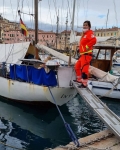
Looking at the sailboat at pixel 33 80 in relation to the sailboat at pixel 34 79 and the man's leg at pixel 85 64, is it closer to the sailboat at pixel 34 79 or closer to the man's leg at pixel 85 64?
the sailboat at pixel 34 79

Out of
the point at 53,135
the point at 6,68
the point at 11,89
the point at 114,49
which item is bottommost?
the point at 53,135

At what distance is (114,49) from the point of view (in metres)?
15.3

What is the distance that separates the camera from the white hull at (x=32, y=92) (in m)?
10.4

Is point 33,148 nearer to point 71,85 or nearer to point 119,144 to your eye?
point 119,144

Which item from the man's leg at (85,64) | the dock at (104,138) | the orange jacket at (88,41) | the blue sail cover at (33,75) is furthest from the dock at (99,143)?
the blue sail cover at (33,75)

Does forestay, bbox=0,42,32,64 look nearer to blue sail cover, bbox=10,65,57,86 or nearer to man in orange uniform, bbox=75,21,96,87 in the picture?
blue sail cover, bbox=10,65,57,86

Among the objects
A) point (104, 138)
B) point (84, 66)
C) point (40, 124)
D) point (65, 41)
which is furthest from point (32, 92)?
point (65, 41)

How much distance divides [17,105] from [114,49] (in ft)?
23.8

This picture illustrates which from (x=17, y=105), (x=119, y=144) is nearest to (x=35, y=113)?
(x=17, y=105)

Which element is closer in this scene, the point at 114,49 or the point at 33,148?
the point at 33,148

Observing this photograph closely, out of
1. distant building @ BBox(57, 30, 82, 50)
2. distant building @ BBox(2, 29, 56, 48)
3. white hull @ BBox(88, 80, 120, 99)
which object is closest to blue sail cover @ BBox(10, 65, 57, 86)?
distant building @ BBox(2, 29, 56, 48)

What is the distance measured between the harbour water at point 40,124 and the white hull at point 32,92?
2.01ft

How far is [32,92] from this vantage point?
11.0 metres

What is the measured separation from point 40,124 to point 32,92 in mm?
1728
